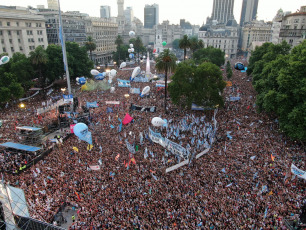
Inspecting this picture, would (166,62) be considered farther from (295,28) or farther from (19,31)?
(19,31)

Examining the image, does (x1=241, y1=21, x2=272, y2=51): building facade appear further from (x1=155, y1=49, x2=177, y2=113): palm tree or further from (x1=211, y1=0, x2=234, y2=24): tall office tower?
(x1=155, y1=49, x2=177, y2=113): palm tree

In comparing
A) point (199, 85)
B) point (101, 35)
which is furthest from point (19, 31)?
point (199, 85)

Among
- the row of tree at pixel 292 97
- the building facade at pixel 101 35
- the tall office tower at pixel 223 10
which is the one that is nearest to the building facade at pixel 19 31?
the building facade at pixel 101 35

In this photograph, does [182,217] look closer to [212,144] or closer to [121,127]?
[212,144]

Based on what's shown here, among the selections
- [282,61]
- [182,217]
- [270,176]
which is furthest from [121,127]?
[282,61]

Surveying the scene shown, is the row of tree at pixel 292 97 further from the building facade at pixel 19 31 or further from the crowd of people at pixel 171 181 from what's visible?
the building facade at pixel 19 31

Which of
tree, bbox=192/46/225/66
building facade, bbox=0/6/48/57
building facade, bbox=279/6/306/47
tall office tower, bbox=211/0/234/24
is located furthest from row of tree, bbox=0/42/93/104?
tall office tower, bbox=211/0/234/24
